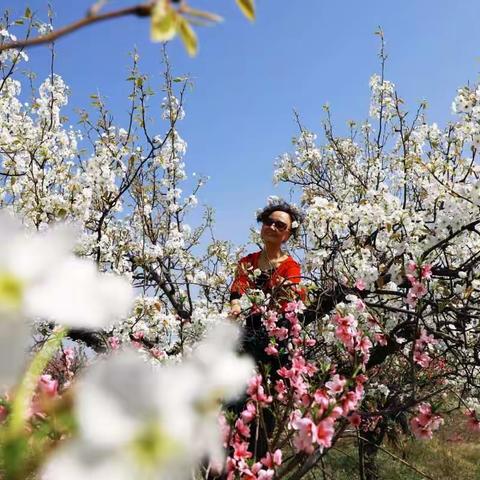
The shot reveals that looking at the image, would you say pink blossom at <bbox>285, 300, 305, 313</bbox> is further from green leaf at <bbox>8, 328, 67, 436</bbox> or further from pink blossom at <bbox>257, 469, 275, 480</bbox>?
green leaf at <bbox>8, 328, 67, 436</bbox>

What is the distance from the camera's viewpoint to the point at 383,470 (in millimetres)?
7402

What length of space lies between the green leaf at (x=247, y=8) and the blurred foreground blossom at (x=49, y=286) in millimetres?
314

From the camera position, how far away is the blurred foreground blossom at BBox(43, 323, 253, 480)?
0.26m

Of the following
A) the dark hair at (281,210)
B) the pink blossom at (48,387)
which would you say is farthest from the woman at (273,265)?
the pink blossom at (48,387)

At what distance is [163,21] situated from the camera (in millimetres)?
450

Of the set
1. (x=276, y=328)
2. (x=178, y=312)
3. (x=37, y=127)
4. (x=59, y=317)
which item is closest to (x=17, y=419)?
(x=59, y=317)

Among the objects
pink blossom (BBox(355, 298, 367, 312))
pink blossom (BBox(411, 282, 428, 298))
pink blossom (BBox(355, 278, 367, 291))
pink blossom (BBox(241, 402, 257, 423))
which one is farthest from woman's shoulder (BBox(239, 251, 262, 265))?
pink blossom (BBox(241, 402, 257, 423))

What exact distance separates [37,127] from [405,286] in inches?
166

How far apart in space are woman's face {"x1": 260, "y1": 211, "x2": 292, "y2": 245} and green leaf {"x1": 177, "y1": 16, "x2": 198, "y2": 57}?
157 inches

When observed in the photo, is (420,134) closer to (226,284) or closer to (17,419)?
(226,284)

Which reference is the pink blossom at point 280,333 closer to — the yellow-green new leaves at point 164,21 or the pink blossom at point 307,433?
the pink blossom at point 307,433

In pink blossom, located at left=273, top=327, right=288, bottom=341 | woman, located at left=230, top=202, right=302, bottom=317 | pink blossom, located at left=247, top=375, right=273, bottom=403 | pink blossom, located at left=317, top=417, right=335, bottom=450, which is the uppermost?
woman, located at left=230, top=202, right=302, bottom=317

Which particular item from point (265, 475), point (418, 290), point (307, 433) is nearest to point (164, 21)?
point (307, 433)

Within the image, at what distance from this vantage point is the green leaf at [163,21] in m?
0.44
